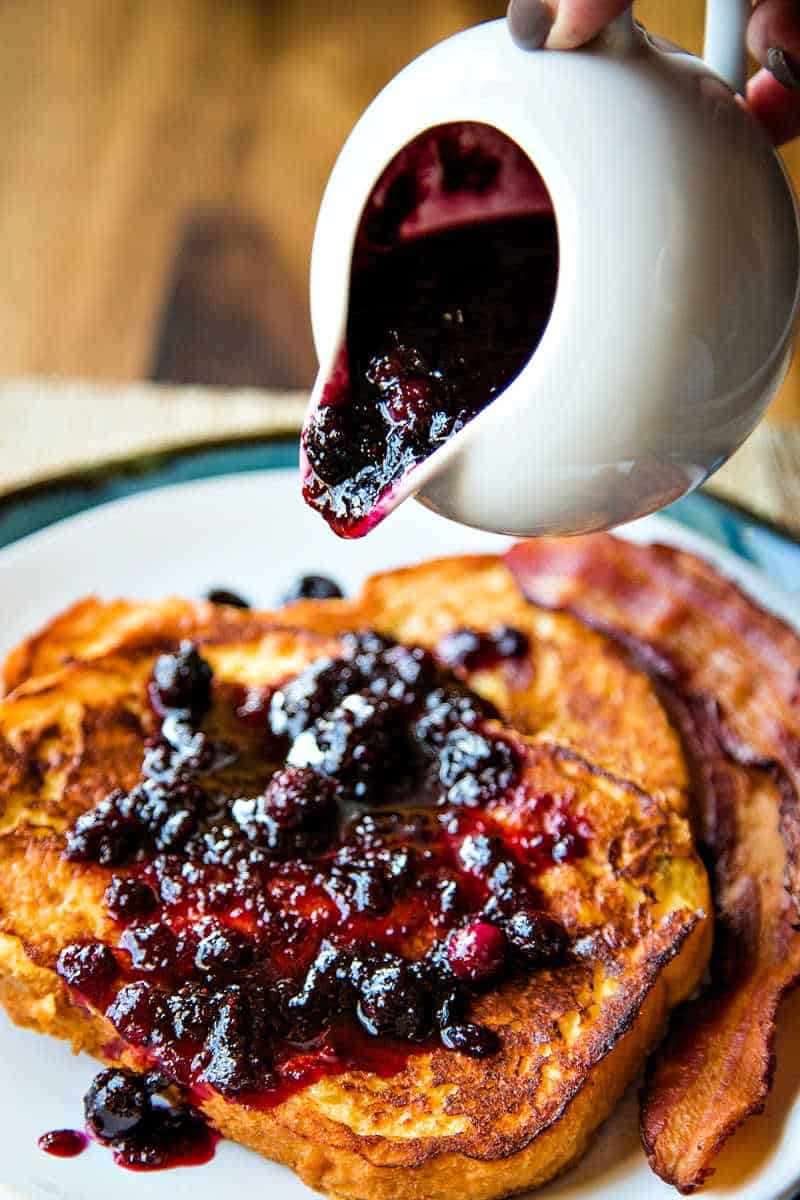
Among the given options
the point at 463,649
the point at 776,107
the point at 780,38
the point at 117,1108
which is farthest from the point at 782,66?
the point at 117,1108

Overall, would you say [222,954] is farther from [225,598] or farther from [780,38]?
[780,38]

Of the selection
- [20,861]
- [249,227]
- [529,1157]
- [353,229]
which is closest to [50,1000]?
[20,861]

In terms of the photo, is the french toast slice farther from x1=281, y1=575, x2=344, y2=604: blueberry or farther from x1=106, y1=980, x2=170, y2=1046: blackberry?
x1=281, y1=575, x2=344, y2=604: blueberry

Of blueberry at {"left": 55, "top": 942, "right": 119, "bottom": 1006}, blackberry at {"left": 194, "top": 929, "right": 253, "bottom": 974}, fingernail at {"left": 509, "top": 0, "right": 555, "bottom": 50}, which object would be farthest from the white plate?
fingernail at {"left": 509, "top": 0, "right": 555, "bottom": 50}

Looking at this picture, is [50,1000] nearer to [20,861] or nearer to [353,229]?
[20,861]

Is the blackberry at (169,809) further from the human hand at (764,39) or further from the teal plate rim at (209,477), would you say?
the human hand at (764,39)

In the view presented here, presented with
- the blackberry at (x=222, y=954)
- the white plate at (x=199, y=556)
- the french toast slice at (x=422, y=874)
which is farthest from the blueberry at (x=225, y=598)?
the blackberry at (x=222, y=954)
